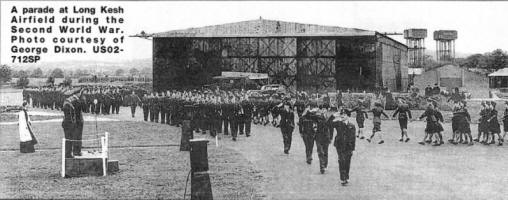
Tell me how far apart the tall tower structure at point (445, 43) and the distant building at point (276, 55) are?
1503 inches

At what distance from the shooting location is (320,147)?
10430mm

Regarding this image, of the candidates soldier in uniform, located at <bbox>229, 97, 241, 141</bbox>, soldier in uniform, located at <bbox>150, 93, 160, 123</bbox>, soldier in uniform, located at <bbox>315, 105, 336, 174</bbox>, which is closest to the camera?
soldier in uniform, located at <bbox>315, 105, 336, 174</bbox>

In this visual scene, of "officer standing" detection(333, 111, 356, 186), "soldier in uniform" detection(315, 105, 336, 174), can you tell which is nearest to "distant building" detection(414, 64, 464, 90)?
"soldier in uniform" detection(315, 105, 336, 174)

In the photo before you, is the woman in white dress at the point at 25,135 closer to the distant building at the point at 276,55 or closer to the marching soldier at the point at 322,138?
the marching soldier at the point at 322,138

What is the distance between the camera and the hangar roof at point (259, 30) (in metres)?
35.2

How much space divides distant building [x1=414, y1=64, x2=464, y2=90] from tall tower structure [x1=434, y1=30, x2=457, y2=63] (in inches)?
632

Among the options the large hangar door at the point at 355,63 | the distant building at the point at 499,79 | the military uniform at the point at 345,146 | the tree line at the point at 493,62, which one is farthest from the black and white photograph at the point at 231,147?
the tree line at the point at 493,62

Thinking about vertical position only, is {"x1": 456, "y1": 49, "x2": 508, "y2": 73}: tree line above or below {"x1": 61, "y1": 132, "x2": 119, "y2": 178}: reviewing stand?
above

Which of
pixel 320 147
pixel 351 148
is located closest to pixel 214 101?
pixel 320 147

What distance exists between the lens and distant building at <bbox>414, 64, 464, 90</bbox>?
180 ft

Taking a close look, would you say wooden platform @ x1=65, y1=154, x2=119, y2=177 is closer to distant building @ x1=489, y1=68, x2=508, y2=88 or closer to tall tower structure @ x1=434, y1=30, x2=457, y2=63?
distant building @ x1=489, y1=68, x2=508, y2=88

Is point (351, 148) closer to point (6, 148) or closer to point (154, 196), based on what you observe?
point (154, 196)

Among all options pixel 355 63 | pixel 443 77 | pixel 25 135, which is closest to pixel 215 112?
pixel 25 135

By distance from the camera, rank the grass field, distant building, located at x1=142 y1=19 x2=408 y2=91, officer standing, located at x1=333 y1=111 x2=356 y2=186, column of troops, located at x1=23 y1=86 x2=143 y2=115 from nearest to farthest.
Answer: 1. the grass field
2. officer standing, located at x1=333 y1=111 x2=356 y2=186
3. column of troops, located at x1=23 y1=86 x2=143 y2=115
4. distant building, located at x1=142 y1=19 x2=408 y2=91
